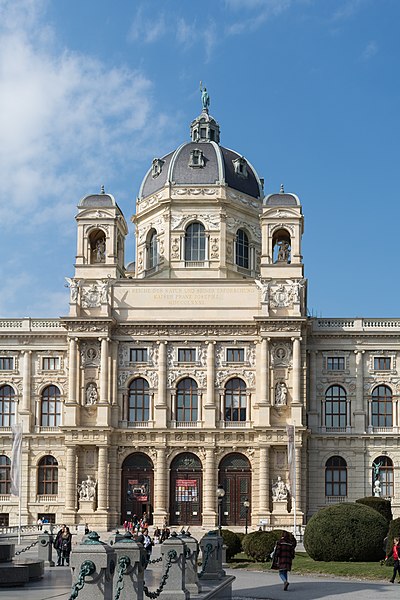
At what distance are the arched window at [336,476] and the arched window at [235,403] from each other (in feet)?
23.6

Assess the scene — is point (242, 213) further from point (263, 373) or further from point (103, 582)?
point (103, 582)

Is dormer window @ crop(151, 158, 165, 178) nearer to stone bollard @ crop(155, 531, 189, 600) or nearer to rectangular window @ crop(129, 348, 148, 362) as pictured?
rectangular window @ crop(129, 348, 148, 362)

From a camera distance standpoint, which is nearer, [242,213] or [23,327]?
[23,327]

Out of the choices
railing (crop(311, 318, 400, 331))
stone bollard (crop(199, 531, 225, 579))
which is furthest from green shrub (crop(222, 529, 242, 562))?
railing (crop(311, 318, 400, 331))

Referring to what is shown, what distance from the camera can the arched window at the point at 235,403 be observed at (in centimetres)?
7450

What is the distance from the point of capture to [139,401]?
246 feet

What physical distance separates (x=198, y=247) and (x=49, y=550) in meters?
41.2

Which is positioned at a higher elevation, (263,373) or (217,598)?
(263,373)

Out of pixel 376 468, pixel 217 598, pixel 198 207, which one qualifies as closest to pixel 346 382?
pixel 376 468

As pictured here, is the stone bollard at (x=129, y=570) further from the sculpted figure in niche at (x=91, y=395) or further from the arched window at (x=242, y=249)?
the arched window at (x=242, y=249)

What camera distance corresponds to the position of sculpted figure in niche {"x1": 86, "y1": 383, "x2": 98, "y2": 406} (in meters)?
73.8

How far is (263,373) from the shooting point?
240ft

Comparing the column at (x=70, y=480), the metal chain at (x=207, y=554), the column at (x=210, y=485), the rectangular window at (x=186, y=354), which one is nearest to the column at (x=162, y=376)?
the rectangular window at (x=186, y=354)

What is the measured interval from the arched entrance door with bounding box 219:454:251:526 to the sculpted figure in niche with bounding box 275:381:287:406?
467 centimetres
